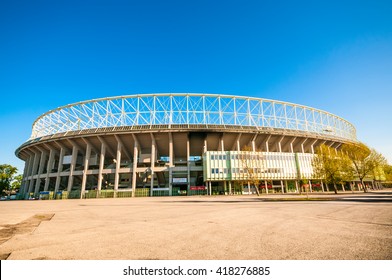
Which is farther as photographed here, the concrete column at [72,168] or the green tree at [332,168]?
the concrete column at [72,168]

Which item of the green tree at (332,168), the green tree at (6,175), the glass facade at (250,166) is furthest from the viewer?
the green tree at (6,175)

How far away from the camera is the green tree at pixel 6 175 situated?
80.7m

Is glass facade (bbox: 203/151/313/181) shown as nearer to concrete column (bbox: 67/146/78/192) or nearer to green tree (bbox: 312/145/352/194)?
green tree (bbox: 312/145/352/194)

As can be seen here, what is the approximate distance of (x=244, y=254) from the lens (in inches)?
165

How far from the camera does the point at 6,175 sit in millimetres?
81688

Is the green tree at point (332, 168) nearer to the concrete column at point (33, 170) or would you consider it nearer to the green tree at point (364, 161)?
the green tree at point (364, 161)

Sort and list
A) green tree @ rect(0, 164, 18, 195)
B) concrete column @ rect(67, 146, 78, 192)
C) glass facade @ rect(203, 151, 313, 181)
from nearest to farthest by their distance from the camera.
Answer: glass facade @ rect(203, 151, 313, 181) → concrete column @ rect(67, 146, 78, 192) → green tree @ rect(0, 164, 18, 195)

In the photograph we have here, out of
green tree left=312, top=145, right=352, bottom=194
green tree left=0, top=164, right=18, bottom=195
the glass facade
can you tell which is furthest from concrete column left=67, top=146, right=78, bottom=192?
green tree left=312, top=145, right=352, bottom=194

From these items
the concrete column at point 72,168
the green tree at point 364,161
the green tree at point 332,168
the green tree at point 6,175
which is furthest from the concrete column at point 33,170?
the green tree at point 364,161

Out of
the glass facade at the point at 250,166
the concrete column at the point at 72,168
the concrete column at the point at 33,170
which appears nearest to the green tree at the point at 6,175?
the concrete column at the point at 33,170

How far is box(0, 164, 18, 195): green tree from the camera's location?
3178 inches

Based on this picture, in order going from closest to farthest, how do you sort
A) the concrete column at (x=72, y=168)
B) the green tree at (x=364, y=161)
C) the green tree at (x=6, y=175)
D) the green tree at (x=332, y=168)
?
the green tree at (x=332, y=168) < the green tree at (x=364, y=161) < the concrete column at (x=72, y=168) < the green tree at (x=6, y=175)
